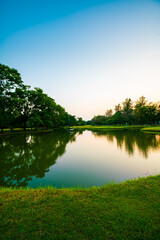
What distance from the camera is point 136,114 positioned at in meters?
69.6

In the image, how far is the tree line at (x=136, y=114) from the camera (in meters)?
58.1

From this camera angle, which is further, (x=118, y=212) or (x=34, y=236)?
(x=118, y=212)

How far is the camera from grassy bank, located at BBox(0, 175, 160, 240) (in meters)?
2.49

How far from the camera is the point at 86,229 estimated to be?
8.43 ft

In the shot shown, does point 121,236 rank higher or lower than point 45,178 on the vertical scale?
A: higher

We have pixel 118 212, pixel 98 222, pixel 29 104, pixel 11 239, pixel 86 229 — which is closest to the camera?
pixel 11 239

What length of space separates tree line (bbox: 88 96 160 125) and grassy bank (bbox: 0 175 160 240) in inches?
2446

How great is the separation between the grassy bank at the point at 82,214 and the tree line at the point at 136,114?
6212 centimetres

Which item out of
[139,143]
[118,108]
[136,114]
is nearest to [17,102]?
[139,143]

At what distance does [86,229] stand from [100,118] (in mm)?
102931

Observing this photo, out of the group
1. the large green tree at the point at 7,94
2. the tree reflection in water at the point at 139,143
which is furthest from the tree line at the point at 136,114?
the large green tree at the point at 7,94

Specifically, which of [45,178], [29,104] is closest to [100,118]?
[29,104]

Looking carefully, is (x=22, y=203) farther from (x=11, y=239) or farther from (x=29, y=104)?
(x=29, y=104)

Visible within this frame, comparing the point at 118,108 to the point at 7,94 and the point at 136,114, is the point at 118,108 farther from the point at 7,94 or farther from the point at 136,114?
the point at 7,94
